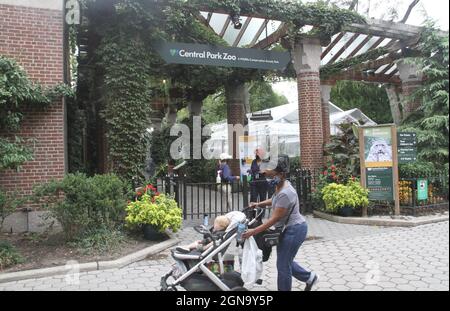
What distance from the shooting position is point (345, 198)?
29.9 feet

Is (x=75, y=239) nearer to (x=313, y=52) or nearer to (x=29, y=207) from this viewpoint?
(x=29, y=207)

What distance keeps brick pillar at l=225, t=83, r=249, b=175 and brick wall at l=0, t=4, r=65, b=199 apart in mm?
8488

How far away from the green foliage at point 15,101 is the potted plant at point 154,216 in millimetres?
1912

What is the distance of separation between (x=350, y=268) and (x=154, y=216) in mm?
3267

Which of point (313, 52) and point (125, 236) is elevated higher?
point (313, 52)

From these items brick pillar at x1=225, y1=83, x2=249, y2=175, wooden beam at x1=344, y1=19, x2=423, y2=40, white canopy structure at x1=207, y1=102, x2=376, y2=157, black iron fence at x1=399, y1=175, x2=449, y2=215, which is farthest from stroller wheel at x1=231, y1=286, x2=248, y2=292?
white canopy structure at x1=207, y1=102, x2=376, y2=157

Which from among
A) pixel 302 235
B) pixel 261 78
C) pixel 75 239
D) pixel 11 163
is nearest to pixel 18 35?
pixel 11 163

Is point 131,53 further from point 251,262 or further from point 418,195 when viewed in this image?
point 418,195

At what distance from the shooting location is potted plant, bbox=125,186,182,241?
23.0 ft

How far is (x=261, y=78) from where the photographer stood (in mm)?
14945

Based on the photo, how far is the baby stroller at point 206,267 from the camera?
4094 millimetres

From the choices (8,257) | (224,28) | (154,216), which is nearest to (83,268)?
(8,257)

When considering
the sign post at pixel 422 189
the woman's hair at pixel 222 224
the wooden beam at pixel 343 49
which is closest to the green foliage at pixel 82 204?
the woman's hair at pixel 222 224
